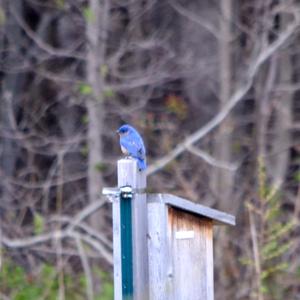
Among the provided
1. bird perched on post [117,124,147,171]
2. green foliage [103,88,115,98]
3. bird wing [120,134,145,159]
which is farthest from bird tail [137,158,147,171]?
green foliage [103,88,115,98]

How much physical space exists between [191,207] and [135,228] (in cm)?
44

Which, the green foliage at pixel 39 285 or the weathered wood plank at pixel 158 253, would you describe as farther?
the green foliage at pixel 39 285

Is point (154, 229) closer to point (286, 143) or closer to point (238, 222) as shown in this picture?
point (238, 222)

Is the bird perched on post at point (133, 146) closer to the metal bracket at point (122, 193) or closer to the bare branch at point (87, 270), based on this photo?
the metal bracket at point (122, 193)

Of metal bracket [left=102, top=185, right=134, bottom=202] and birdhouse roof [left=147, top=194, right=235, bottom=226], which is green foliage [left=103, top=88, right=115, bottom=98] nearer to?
birdhouse roof [left=147, top=194, right=235, bottom=226]

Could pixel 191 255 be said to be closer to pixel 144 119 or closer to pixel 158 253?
pixel 158 253

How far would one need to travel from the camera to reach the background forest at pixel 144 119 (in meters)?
11.2

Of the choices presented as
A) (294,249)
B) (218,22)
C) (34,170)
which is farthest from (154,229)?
(218,22)

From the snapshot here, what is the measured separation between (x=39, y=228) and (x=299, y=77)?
4906 millimetres

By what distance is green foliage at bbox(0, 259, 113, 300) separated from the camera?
10.0m

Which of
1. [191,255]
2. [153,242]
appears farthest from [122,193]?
[191,255]

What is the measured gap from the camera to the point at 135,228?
5055 millimetres

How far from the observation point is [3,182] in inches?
497

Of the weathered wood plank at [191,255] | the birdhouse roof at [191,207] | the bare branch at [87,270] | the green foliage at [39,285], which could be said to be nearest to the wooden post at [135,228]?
the birdhouse roof at [191,207]
